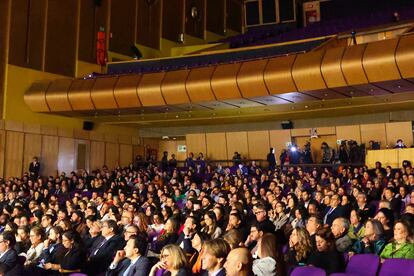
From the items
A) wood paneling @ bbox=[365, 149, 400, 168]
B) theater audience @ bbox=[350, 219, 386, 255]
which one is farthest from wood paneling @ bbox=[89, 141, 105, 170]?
theater audience @ bbox=[350, 219, 386, 255]

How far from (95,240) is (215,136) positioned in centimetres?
845

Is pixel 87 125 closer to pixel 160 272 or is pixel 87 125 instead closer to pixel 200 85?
pixel 200 85

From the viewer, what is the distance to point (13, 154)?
10.0 metres

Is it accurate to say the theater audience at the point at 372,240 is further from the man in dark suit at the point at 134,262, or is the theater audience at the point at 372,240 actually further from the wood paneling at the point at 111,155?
the wood paneling at the point at 111,155

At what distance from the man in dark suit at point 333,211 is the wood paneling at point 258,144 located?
7.25m

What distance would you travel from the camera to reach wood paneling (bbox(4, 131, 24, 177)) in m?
9.91

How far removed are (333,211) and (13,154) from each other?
753cm

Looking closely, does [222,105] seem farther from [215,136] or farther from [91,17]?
[91,17]

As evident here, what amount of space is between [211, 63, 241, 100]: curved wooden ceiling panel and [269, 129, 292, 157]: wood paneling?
3.02 metres

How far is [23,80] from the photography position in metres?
10.1

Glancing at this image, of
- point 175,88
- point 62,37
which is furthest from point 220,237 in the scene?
point 62,37

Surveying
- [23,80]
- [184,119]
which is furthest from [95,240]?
[184,119]

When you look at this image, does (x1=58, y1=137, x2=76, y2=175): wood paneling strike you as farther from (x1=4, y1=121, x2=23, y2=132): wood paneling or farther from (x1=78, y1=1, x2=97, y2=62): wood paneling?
(x1=78, y1=1, x2=97, y2=62): wood paneling

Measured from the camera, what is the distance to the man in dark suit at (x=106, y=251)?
3.45 meters
